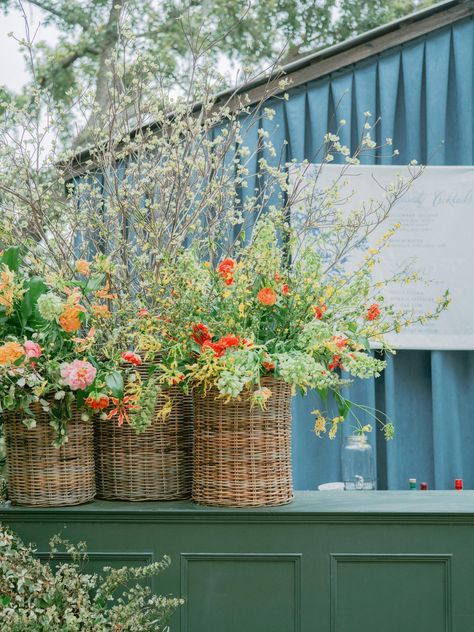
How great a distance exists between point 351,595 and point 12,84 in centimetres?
678

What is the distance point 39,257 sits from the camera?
2.19 meters

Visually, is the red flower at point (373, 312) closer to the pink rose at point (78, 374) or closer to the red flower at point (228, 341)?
the red flower at point (228, 341)

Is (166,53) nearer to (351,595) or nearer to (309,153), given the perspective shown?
(309,153)

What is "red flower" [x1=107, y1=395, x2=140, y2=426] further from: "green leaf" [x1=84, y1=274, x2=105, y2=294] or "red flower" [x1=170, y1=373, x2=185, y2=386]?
"green leaf" [x1=84, y1=274, x2=105, y2=294]

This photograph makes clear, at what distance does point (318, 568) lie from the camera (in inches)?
75.4

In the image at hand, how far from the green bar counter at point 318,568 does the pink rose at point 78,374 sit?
303 mm

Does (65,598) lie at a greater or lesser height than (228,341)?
lesser

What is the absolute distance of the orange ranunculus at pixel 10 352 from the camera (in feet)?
5.81

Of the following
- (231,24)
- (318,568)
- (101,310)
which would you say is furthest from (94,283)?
(231,24)

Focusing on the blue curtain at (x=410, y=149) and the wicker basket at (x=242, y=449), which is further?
the blue curtain at (x=410, y=149)

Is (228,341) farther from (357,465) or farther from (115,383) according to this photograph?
(357,465)

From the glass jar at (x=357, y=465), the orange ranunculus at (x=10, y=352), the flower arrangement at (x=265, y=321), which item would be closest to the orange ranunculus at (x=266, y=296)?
the flower arrangement at (x=265, y=321)

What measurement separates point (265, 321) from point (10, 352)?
546 mm

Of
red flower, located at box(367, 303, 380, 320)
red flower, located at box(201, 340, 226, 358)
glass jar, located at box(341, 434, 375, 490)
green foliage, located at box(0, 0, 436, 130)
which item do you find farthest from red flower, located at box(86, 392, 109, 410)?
green foliage, located at box(0, 0, 436, 130)
